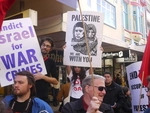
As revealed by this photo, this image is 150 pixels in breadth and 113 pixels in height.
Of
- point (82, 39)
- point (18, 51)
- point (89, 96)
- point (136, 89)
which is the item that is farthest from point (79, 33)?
point (89, 96)

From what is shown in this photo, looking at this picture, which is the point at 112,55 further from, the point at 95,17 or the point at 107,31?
the point at 95,17

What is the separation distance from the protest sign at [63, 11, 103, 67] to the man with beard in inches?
54.8

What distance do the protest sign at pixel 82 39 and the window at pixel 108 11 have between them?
972cm

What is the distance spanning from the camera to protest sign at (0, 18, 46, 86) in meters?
3.43

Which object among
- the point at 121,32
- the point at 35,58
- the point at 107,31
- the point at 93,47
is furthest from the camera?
the point at 121,32

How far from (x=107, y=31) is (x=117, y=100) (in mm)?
9351

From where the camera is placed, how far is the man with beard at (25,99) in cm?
269

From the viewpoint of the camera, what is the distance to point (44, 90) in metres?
3.70

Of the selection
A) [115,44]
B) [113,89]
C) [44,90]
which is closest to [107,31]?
[115,44]

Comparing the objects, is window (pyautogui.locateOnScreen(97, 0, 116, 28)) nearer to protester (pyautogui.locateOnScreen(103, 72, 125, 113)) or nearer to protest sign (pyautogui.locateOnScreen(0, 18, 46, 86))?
protester (pyautogui.locateOnScreen(103, 72, 125, 113))

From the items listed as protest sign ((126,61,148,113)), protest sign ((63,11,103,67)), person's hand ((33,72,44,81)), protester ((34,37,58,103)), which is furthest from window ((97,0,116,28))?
person's hand ((33,72,44,81))

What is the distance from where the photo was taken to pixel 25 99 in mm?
2818

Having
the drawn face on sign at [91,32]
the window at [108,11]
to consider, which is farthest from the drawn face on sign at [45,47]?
the window at [108,11]

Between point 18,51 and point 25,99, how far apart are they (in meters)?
0.95
